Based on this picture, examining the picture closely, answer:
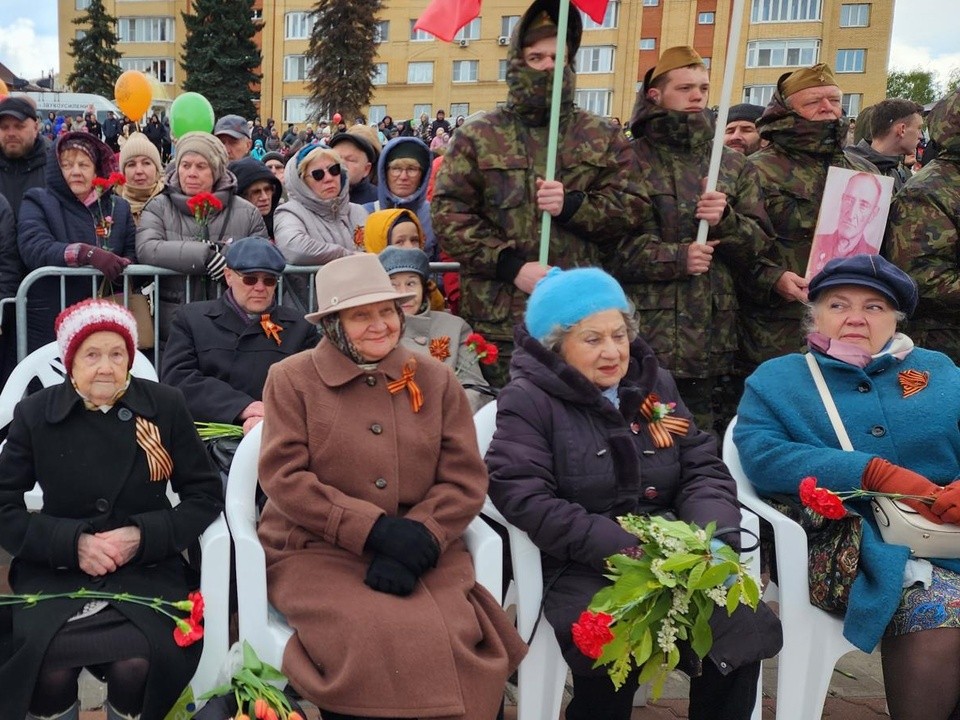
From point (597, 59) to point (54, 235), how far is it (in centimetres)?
4792

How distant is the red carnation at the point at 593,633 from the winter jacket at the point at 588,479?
0.67ft

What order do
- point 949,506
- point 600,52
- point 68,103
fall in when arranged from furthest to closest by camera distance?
1. point 600,52
2. point 68,103
3. point 949,506

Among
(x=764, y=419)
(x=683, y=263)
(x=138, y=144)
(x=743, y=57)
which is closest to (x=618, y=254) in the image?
(x=683, y=263)

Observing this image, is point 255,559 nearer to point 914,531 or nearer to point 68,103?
point 914,531

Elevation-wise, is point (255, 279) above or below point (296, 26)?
below

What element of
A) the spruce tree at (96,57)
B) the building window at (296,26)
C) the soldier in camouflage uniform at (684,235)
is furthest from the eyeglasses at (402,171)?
the building window at (296,26)

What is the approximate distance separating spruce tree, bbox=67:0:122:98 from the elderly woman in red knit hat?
2155 inches

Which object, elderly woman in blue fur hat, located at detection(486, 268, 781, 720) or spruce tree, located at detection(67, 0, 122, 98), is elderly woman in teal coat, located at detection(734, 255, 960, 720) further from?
spruce tree, located at detection(67, 0, 122, 98)

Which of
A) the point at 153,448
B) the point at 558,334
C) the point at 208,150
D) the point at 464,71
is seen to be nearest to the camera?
the point at 153,448

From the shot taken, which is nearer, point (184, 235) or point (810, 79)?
point (810, 79)

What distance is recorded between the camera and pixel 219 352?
4012 millimetres

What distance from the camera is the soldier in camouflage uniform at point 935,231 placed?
4.46 m

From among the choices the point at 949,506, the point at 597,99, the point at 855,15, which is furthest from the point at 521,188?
the point at 855,15

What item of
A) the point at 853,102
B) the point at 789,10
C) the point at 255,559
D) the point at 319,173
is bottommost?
the point at 255,559
